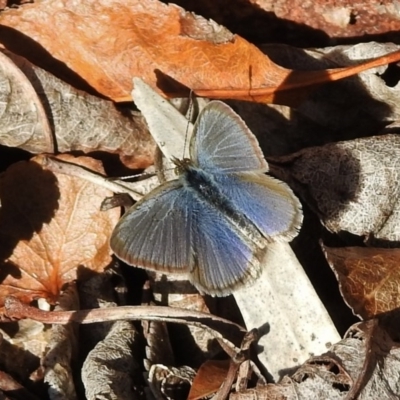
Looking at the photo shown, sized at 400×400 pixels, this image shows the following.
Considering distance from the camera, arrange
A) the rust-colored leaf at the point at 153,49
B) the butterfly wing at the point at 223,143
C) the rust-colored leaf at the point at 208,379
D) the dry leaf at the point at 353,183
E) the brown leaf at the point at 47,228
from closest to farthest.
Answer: the rust-colored leaf at the point at 208,379 < the butterfly wing at the point at 223,143 < the dry leaf at the point at 353,183 < the brown leaf at the point at 47,228 < the rust-colored leaf at the point at 153,49

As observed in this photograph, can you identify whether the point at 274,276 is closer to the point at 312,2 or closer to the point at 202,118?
the point at 202,118

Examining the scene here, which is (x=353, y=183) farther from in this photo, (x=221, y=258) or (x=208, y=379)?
(x=208, y=379)

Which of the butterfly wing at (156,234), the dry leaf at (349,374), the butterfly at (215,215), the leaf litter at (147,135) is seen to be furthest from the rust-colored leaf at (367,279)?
the butterfly wing at (156,234)

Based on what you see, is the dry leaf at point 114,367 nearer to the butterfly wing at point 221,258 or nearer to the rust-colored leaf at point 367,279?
the butterfly wing at point 221,258

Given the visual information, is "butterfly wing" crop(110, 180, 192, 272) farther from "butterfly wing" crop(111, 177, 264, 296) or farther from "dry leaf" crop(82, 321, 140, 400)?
"dry leaf" crop(82, 321, 140, 400)

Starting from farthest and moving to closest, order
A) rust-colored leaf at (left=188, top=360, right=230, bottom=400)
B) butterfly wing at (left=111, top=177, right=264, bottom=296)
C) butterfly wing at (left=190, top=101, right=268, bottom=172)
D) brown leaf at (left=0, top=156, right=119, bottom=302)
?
brown leaf at (left=0, top=156, right=119, bottom=302)
butterfly wing at (left=190, top=101, right=268, bottom=172)
butterfly wing at (left=111, top=177, right=264, bottom=296)
rust-colored leaf at (left=188, top=360, right=230, bottom=400)

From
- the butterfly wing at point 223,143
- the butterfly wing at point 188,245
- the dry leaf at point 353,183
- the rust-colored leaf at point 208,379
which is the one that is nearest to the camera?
the rust-colored leaf at point 208,379

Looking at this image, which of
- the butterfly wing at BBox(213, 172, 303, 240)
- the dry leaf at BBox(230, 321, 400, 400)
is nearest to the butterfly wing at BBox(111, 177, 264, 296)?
the butterfly wing at BBox(213, 172, 303, 240)
